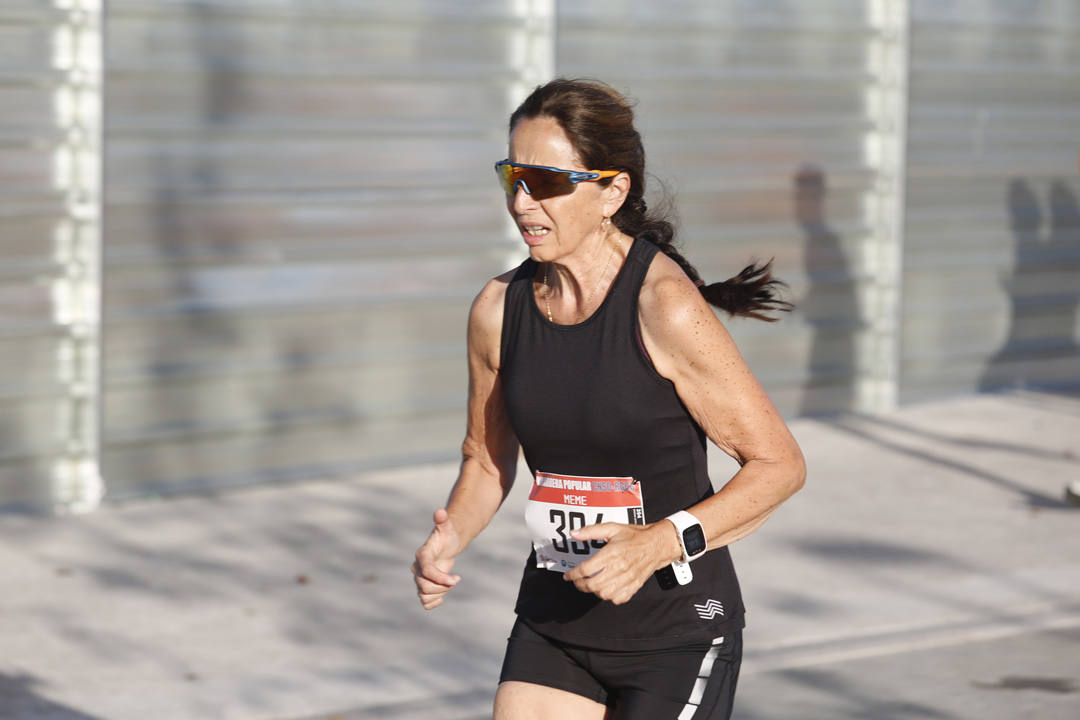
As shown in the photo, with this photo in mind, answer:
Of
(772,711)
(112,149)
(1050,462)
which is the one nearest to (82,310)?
(112,149)

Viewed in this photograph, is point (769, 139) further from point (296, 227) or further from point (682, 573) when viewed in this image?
point (682, 573)

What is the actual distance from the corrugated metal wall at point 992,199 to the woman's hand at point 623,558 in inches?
358

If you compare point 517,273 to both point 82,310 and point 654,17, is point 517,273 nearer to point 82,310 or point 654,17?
point 82,310

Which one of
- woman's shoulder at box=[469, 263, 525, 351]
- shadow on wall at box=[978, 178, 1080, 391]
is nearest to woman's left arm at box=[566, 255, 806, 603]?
woman's shoulder at box=[469, 263, 525, 351]

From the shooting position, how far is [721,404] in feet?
11.1

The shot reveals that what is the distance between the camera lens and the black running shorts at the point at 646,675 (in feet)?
11.3

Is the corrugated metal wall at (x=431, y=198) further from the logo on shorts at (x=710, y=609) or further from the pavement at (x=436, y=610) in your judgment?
the logo on shorts at (x=710, y=609)

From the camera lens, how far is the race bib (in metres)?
3.47

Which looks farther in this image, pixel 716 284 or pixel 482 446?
pixel 482 446

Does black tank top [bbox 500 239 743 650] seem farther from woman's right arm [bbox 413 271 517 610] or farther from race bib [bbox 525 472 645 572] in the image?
woman's right arm [bbox 413 271 517 610]

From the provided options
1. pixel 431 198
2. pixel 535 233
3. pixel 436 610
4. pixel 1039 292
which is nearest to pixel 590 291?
pixel 535 233

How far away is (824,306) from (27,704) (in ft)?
23.0

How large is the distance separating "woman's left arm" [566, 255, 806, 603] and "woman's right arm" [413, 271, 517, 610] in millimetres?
408

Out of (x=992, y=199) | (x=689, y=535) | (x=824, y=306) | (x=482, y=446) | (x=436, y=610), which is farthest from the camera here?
(x=992, y=199)
